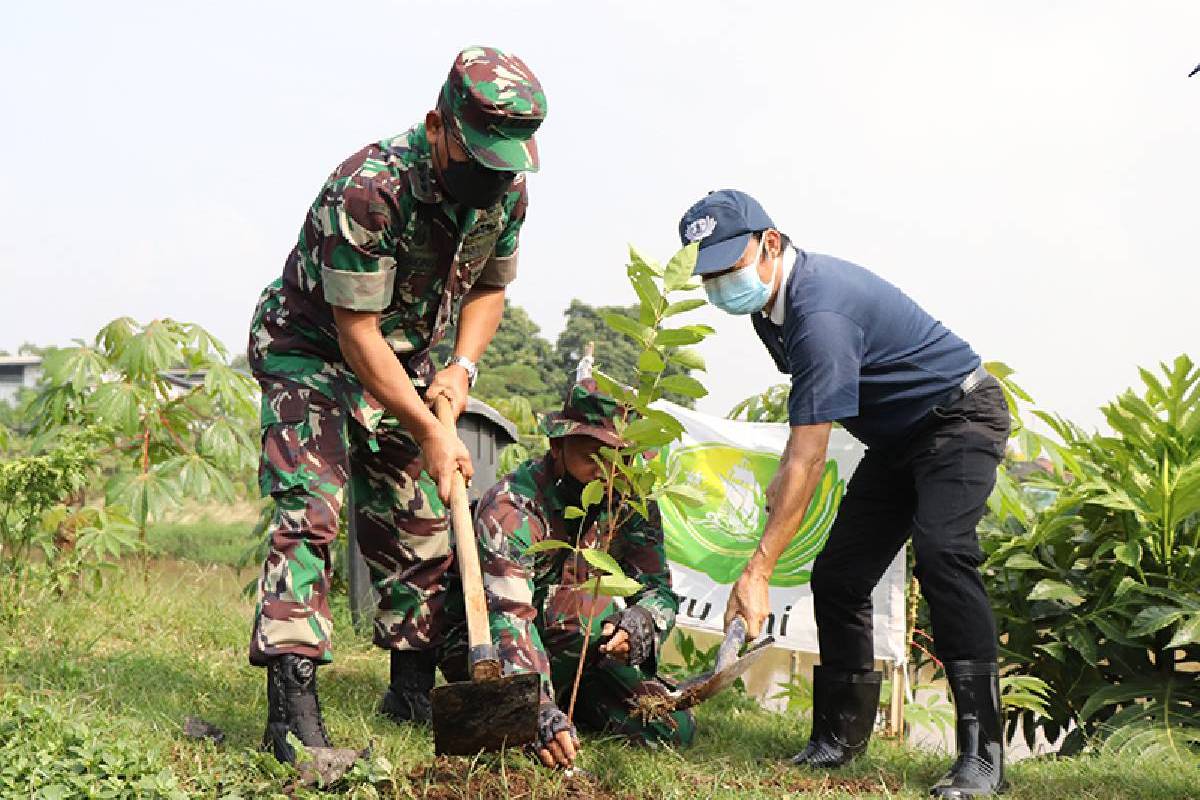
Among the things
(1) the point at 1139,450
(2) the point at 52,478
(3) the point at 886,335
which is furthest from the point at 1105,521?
(2) the point at 52,478

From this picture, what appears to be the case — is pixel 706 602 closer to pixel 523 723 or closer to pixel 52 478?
pixel 523 723

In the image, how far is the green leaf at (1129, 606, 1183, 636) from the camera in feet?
14.5

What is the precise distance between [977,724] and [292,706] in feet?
6.09

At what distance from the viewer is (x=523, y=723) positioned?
314 cm

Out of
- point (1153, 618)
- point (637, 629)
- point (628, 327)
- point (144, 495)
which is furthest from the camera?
point (144, 495)

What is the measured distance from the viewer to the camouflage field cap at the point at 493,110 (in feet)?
10.3

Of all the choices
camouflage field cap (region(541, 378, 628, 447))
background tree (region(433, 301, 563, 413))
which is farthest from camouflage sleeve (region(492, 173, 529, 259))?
background tree (region(433, 301, 563, 413))

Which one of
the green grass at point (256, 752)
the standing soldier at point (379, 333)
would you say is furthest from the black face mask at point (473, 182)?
the green grass at point (256, 752)

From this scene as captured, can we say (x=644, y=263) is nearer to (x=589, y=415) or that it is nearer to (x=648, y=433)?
(x=648, y=433)

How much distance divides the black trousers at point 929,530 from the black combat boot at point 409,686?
50.4 inches

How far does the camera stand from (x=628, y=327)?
3078 millimetres

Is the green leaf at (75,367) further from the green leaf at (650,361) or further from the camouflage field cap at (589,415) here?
the green leaf at (650,361)

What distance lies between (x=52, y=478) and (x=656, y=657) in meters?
2.93

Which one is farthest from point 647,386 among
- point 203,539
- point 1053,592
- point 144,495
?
point 203,539
